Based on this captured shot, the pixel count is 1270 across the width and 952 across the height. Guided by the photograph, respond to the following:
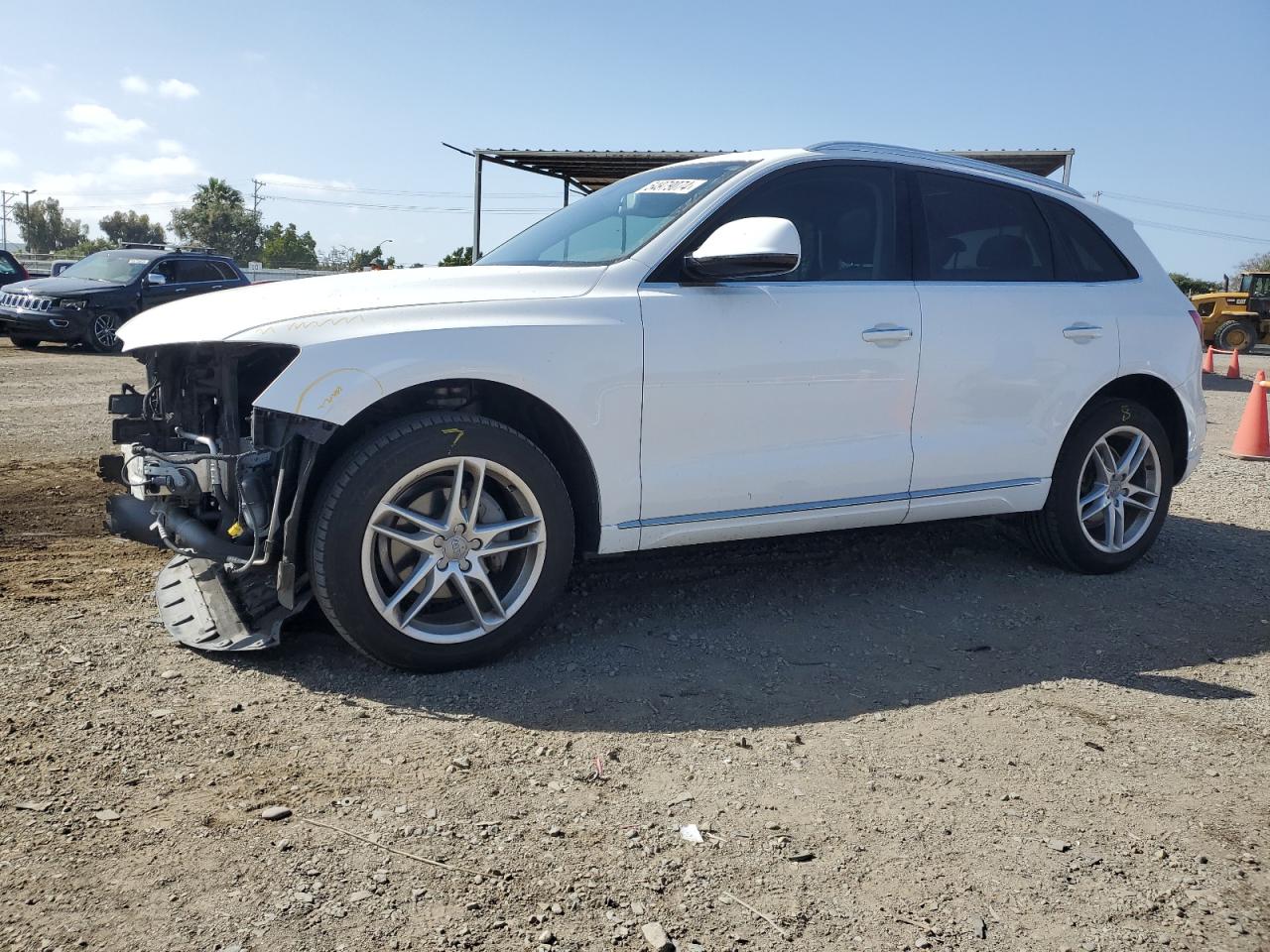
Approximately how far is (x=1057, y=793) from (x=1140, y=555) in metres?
2.77

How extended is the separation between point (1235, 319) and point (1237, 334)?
44 cm

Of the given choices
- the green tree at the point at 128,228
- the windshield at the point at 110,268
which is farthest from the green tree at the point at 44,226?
the windshield at the point at 110,268

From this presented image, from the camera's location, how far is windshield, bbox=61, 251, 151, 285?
55.7 feet

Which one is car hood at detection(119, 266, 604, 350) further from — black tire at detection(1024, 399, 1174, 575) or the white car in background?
black tire at detection(1024, 399, 1174, 575)

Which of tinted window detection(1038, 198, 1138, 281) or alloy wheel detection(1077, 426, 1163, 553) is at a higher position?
tinted window detection(1038, 198, 1138, 281)

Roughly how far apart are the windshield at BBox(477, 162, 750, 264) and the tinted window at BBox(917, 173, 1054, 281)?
95 cm

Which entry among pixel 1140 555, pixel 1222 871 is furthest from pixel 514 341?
pixel 1140 555

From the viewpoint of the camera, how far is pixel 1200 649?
14.0ft

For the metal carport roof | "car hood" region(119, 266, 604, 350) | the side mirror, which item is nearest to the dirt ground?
"car hood" region(119, 266, 604, 350)

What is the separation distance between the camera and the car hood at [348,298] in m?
3.51

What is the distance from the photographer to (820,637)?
4.21m

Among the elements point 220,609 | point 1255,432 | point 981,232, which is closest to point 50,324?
point 220,609

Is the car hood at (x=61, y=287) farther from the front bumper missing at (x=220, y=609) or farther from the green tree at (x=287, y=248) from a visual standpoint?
the green tree at (x=287, y=248)

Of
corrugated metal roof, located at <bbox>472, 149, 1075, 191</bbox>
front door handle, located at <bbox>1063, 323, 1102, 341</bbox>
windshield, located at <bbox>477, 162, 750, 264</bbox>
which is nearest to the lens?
windshield, located at <bbox>477, 162, 750, 264</bbox>
